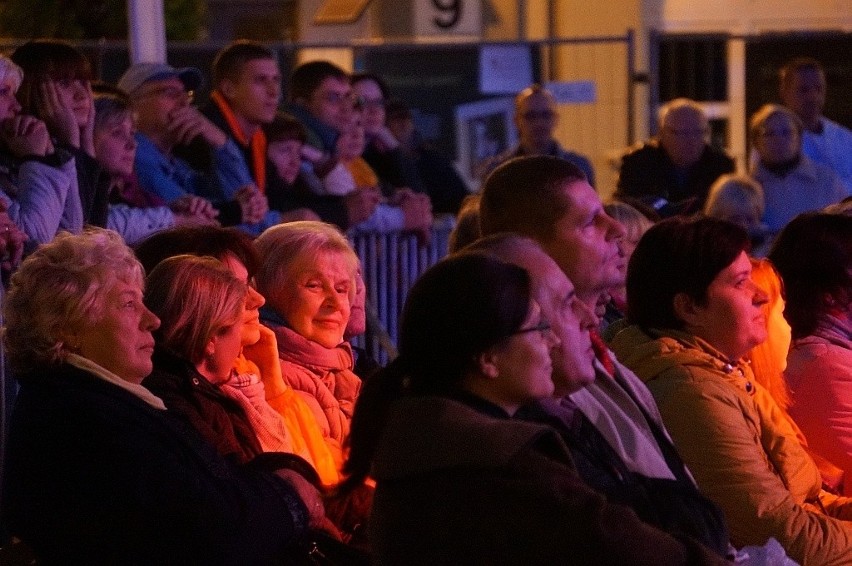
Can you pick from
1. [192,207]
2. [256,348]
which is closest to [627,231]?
[256,348]

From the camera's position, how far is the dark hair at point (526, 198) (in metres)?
4.90

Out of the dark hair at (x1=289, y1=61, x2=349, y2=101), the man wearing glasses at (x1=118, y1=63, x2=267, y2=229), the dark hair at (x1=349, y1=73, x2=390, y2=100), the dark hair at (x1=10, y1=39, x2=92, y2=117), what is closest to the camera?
the dark hair at (x1=10, y1=39, x2=92, y2=117)

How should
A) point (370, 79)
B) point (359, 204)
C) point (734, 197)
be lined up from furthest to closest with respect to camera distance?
point (370, 79) → point (734, 197) → point (359, 204)

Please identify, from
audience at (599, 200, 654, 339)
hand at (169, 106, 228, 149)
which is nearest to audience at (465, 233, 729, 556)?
audience at (599, 200, 654, 339)

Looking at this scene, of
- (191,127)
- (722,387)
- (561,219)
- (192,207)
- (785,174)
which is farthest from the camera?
(785,174)

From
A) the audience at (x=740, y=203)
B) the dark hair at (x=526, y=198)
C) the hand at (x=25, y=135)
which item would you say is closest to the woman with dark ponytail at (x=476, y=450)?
the dark hair at (x=526, y=198)

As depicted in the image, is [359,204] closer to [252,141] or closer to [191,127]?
[252,141]

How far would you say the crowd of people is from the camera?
3.53 metres

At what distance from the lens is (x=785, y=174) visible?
451 inches

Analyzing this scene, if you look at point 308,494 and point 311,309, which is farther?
point 311,309

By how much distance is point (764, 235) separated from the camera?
10.5 meters

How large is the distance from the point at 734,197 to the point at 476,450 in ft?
22.7

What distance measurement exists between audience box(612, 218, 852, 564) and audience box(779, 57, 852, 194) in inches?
279

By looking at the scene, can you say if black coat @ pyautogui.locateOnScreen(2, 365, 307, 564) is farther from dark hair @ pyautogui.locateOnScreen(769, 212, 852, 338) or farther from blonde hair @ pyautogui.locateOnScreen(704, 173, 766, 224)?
blonde hair @ pyautogui.locateOnScreen(704, 173, 766, 224)
